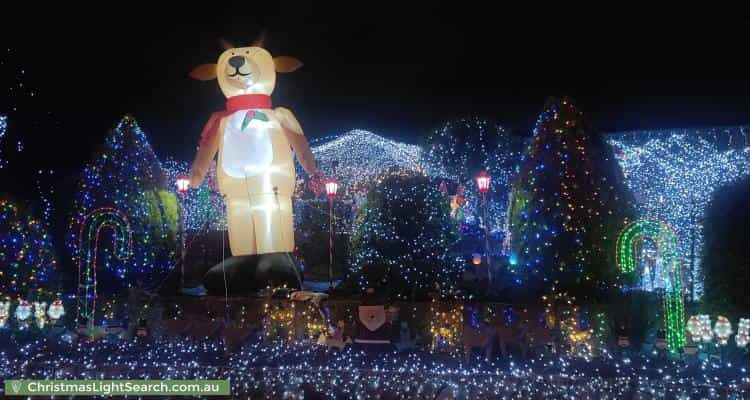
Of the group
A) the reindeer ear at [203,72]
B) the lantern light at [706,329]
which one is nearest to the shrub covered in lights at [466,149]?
the reindeer ear at [203,72]

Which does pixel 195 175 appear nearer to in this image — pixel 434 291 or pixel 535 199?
pixel 434 291

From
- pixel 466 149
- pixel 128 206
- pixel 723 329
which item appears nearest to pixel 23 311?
pixel 128 206

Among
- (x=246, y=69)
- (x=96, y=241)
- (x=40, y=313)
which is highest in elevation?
(x=246, y=69)

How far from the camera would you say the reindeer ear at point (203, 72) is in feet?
34.4

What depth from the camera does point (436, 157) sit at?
830 inches

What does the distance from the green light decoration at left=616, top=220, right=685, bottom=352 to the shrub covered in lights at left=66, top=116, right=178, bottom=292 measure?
8.53m

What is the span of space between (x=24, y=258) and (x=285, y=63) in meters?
5.62

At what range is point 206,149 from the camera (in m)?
10.6

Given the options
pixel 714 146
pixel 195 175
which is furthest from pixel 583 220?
pixel 714 146

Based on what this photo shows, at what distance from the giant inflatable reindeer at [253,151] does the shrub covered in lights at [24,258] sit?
106 inches

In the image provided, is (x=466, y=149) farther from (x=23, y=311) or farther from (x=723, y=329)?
(x=23, y=311)

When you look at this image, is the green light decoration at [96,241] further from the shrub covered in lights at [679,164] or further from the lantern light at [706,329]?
the shrub covered in lights at [679,164]

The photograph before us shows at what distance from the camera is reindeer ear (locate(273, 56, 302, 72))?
10.5m

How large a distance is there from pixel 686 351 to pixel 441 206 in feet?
14.7
